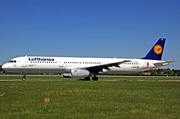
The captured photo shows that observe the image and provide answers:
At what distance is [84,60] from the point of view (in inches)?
1791

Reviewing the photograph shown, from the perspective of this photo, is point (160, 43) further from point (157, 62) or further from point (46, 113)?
point (46, 113)

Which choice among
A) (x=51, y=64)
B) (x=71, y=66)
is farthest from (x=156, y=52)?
(x=51, y=64)

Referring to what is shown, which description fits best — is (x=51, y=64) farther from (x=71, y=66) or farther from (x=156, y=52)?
(x=156, y=52)

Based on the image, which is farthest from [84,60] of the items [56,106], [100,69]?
[56,106]

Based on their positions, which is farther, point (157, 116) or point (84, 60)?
point (84, 60)

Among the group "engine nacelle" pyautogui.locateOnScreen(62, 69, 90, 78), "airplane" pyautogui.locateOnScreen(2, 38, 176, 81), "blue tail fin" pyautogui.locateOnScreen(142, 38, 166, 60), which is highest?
"blue tail fin" pyautogui.locateOnScreen(142, 38, 166, 60)

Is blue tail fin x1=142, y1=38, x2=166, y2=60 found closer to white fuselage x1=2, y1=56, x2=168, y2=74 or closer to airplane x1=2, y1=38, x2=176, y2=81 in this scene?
airplane x1=2, y1=38, x2=176, y2=81

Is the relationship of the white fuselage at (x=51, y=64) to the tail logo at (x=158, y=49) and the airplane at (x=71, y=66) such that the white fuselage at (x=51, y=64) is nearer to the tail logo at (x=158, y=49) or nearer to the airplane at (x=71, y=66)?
the airplane at (x=71, y=66)

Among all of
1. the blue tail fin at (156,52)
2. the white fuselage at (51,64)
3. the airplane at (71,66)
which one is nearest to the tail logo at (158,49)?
the blue tail fin at (156,52)

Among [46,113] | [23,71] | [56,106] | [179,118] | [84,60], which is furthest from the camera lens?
[84,60]

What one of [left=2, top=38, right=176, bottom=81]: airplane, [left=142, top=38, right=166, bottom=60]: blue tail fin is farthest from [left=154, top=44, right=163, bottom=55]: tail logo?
[left=2, top=38, right=176, bottom=81]: airplane

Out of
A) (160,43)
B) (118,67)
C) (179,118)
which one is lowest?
(179,118)

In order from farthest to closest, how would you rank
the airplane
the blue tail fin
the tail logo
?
the tail logo < the blue tail fin < the airplane

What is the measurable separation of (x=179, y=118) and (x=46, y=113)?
496cm
